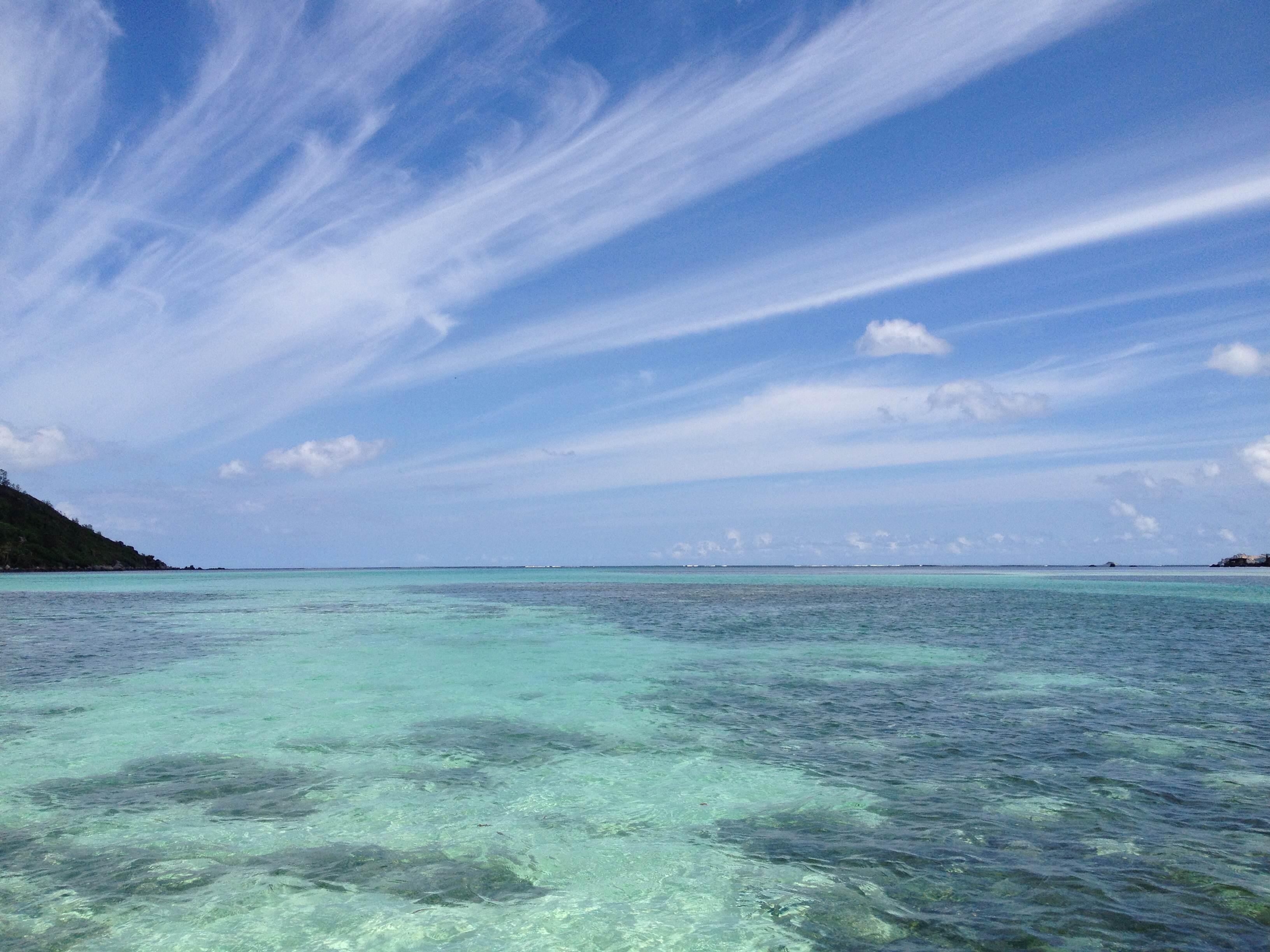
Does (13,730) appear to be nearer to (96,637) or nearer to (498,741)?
(498,741)

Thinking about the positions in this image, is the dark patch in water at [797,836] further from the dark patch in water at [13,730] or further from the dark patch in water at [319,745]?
the dark patch in water at [13,730]

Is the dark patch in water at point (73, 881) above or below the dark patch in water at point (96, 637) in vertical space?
below

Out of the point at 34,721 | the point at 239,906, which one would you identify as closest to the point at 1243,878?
the point at 239,906

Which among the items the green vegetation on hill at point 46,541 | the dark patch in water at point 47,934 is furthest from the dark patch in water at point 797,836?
the green vegetation on hill at point 46,541

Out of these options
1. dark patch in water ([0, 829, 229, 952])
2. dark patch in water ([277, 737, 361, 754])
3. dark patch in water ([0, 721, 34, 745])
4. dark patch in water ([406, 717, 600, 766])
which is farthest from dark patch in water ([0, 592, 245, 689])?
dark patch in water ([0, 829, 229, 952])

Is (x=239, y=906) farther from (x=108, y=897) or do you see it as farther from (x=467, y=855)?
(x=467, y=855)

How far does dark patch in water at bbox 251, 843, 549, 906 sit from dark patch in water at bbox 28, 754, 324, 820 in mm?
A: 1539

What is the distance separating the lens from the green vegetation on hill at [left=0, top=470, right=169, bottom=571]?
139375mm

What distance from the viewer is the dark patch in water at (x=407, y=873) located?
7.80 metres

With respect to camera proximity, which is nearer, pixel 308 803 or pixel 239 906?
pixel 239 906

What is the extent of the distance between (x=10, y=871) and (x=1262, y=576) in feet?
529

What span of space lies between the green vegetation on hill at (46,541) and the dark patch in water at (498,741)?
511 ft

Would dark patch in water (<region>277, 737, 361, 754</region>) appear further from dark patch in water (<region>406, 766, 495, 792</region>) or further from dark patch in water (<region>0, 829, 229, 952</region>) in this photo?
dark patch in water (<region>0, 829, 229, 952</region>)

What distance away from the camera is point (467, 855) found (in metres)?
8.74
